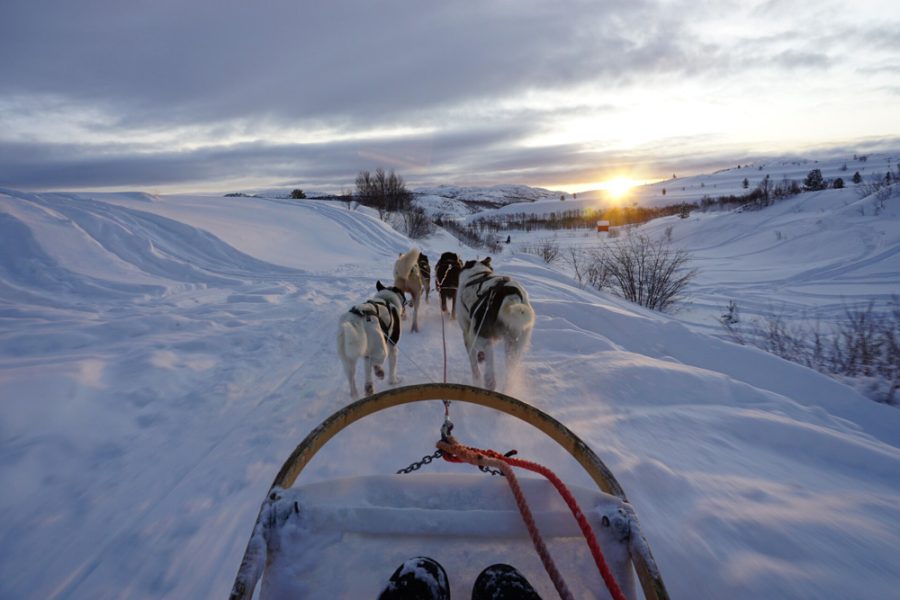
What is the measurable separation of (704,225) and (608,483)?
27404 mm

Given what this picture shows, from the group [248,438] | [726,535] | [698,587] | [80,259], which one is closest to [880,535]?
[726,535]

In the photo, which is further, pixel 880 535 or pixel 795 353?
pixel 795 353

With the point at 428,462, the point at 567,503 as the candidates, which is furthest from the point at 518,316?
the point at 567,503

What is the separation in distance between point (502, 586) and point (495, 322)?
2570mm

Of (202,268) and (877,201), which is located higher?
(877,201)

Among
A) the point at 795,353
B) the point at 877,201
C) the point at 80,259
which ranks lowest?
the point at 795,353

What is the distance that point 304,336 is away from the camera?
5336mm

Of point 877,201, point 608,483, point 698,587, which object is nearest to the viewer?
point 608,483

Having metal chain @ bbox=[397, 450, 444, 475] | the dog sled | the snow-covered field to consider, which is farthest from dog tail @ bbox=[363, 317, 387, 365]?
the dog sled

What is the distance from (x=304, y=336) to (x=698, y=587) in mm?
4895

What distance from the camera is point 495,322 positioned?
11.6 ft

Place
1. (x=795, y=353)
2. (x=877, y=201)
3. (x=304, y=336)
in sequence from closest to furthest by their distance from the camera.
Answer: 1. (x=795, y=353)
2. (x=304, y=336)
3. (x=877, y=201)

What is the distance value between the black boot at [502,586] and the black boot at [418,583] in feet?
0.31

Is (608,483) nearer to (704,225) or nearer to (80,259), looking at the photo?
(80,259)
